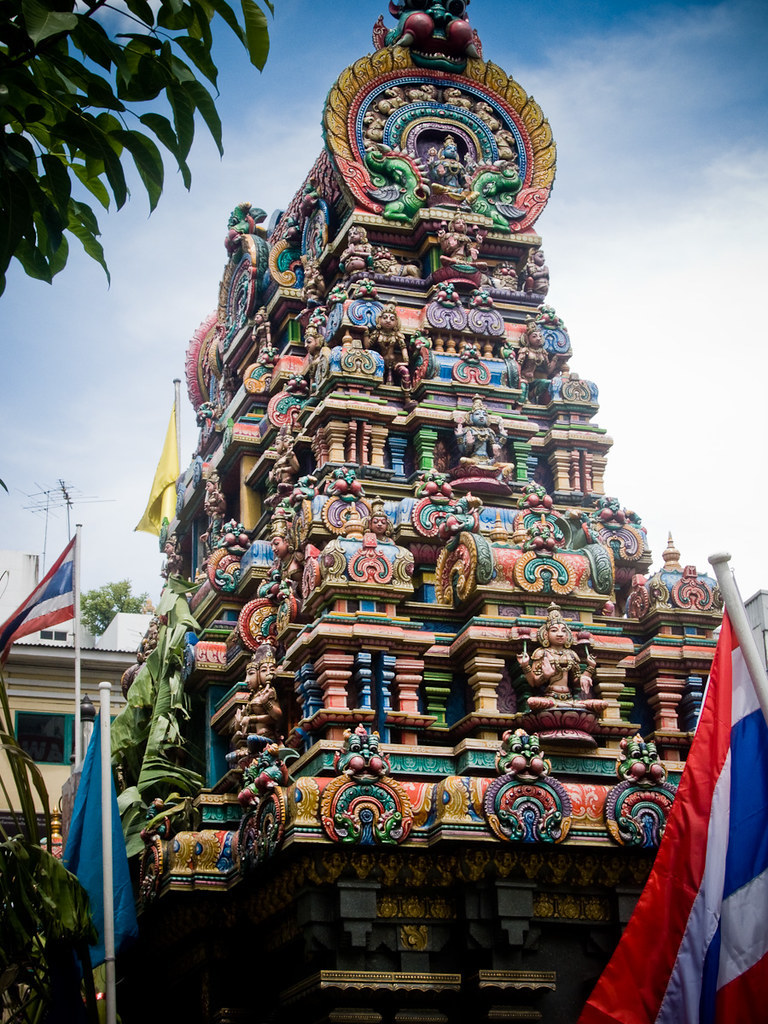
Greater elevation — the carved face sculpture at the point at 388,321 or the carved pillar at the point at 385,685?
the carved face sculpture at the point at 388,321

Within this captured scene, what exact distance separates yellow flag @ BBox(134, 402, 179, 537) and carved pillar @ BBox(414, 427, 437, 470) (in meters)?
9.34

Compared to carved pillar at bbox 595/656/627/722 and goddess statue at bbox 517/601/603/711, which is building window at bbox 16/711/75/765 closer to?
carved pillar at bbox 595/656/627/722

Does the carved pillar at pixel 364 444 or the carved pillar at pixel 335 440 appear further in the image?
the carved pillar at pixel 364 444

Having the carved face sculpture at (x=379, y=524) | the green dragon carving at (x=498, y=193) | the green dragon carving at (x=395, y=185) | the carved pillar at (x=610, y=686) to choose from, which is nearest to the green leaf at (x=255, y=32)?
the carved face sculpture at (x=379, y=524)

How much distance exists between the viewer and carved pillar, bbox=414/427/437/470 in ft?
67.6

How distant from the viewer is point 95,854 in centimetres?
1630

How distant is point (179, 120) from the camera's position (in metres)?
7.54

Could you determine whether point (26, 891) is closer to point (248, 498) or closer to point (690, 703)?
point (690, 703)

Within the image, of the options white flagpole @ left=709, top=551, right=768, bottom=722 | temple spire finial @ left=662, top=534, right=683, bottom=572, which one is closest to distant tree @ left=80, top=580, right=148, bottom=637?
temple spire finial @ left=662, top=534, right=683, bottom=572

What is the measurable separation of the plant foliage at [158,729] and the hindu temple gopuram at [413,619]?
0.31 metres

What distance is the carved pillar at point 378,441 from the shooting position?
20422mm

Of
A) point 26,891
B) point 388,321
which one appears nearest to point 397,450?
point 388,321

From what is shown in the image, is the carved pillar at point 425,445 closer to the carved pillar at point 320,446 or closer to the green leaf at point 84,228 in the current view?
the carved pillar at point 320,446

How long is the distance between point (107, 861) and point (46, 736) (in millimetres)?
19296
